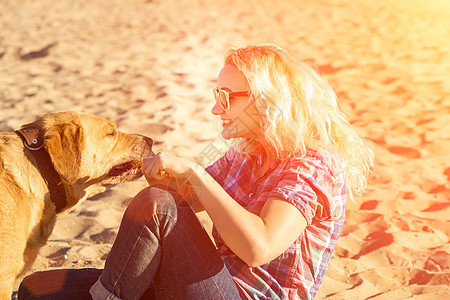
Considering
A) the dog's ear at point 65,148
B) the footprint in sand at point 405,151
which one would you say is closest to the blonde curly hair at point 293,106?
the dog's ear at point 65,148

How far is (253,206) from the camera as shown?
8.03 ft

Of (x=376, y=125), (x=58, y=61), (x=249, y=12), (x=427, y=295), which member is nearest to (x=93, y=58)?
(x=58, y=61)

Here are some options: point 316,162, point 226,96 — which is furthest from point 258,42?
point 316,162

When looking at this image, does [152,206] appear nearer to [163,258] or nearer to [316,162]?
[163,258]

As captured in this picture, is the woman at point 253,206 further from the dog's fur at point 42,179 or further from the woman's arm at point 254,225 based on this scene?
the dog's fur at point 42,179

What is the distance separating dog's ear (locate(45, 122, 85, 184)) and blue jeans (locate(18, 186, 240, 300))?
868mm

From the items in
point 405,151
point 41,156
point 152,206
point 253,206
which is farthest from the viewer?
point 405,151

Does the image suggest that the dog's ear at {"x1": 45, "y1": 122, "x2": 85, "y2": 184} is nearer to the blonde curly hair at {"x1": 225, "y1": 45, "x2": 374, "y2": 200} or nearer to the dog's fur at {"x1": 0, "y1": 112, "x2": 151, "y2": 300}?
the dog's fur at {"x1": 0, "y1": 112, "x2": 151, "y2": 300}

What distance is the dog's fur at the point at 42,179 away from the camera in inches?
111

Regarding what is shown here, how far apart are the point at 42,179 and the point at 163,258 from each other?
1118mm

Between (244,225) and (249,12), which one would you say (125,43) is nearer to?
(249,12)

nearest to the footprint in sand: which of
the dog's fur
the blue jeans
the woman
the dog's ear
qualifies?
the woman

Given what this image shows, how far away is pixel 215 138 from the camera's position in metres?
6.46

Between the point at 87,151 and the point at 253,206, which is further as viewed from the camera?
the point at 87,151
